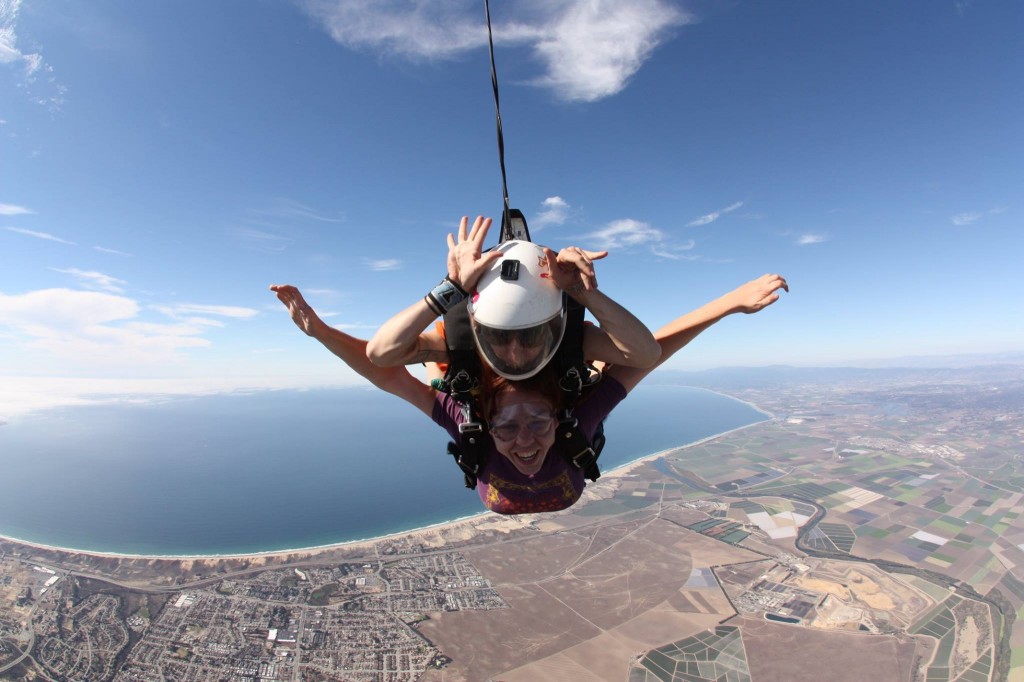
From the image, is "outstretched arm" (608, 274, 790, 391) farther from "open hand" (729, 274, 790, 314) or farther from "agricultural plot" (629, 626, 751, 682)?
"agricultural plot" (629, 626, 751, 682)

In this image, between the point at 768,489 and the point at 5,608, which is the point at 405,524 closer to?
the point at 5,608

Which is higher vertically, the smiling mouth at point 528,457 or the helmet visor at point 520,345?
the helmet visor at point 520,345

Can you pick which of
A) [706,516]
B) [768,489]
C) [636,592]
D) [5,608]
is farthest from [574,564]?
[5,608]

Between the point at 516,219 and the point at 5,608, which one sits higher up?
the point at 516,219

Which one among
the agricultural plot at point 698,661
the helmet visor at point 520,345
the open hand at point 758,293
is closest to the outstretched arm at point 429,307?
the helmet visor at point 520,345

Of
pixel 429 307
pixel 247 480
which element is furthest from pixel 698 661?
pixel 247 480

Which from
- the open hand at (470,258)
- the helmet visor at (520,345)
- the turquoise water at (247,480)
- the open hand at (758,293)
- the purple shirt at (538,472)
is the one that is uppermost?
the open hand at (470,258)

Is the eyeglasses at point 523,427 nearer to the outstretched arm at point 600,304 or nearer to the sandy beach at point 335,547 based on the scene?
the outstretched arm at point 600,304
